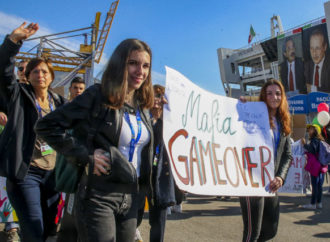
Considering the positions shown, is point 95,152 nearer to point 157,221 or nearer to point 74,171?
point 74,171

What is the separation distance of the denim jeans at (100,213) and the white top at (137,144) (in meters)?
0.20

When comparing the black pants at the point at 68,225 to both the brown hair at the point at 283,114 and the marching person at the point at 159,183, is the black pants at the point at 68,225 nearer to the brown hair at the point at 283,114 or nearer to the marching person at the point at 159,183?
the marching person at the point at 159,183

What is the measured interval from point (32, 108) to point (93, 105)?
928mm

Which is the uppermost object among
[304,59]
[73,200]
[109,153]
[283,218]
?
[304,59]

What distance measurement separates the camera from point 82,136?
1543 millimetres

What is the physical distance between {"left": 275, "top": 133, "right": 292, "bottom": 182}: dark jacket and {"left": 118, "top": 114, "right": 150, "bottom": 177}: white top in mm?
1510

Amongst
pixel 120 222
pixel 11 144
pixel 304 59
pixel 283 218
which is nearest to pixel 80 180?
pixel 120 222

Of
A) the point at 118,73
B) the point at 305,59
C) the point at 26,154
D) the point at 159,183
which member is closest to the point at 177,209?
the point at 159,183

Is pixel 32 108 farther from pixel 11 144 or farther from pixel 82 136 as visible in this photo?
pixel 82 136

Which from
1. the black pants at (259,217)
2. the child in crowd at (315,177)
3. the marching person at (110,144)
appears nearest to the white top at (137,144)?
the marching person at (110,144)

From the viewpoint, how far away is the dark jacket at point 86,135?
57.0 inches

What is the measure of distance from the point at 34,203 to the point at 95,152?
908mm

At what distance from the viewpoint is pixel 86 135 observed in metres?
1.53

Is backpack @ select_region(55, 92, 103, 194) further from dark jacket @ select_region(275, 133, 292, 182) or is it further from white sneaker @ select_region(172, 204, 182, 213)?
white sneaker @ select_region(172, 204, 182, 213)
